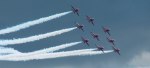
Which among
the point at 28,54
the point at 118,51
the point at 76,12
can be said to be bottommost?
the point at 28,54

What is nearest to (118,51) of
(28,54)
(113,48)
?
(113,48)

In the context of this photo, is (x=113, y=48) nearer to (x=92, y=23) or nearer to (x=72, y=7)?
(x=92, y=23)

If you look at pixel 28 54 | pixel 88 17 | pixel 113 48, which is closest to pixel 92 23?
pixel 88 17

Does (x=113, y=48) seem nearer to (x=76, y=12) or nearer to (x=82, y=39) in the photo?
(x=82, y=39)

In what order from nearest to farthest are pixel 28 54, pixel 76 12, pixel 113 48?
pixel 28 54 < pixel 76 12 < pixel 113 48

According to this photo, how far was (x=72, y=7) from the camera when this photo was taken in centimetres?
14112

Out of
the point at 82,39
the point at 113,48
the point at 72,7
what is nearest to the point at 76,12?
the point at 72,7

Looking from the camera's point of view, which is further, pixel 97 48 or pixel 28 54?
pixel 97 48

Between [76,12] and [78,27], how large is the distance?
6062 mm

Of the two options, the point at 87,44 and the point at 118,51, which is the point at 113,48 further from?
the point at 87,44

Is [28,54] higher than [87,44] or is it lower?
lower

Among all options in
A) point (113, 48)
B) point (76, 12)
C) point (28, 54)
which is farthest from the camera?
point (113, 48)

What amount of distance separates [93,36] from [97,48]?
16.0 feet

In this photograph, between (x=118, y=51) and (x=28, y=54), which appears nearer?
(x=28, y=54)
